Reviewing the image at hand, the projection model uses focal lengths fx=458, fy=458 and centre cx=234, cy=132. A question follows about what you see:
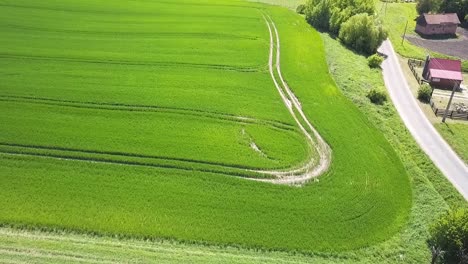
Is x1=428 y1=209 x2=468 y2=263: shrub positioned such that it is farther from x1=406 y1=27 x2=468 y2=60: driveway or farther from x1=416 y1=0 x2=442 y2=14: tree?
x1=416 y1=0 x2=442 y2=14: tree

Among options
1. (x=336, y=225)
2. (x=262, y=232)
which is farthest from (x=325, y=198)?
(x=262, y=232)

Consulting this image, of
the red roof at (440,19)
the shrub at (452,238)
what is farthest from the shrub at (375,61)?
the shrub at (452,238)

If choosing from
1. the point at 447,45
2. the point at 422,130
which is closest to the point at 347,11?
the point at 447,45

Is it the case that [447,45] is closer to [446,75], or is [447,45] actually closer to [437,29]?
[437,29]

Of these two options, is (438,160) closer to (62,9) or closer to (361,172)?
(361,172)

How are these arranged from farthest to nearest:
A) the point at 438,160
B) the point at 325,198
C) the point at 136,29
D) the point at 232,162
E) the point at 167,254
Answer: the point at 136,29
the point at 438,160
the point at 232,162
the point at 325,198
the point at 167,254
